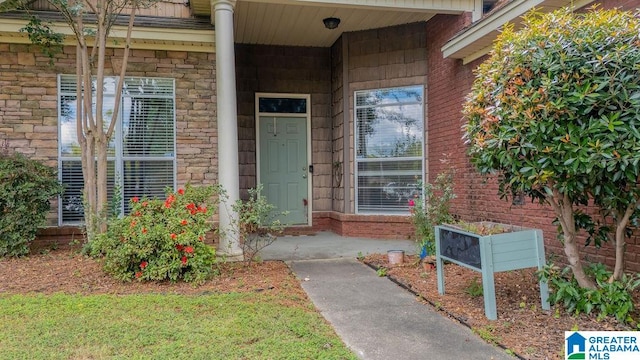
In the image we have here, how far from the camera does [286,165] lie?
7.77 metres

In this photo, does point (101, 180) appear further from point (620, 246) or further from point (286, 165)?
point (620, 246)

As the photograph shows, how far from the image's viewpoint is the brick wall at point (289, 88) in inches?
297

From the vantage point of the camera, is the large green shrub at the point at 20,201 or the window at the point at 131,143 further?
the window at the point at 131,143

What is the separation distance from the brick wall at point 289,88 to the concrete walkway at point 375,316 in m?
2.31

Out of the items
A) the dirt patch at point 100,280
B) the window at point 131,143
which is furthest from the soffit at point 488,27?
the window at point 131,143

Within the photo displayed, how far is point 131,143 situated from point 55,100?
110 cm

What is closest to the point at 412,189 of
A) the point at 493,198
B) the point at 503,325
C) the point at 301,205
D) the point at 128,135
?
the point at 493,198

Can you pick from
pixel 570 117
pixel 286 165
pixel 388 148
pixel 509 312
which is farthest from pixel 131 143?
pixel 570 117

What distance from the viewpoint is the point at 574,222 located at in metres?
3.33

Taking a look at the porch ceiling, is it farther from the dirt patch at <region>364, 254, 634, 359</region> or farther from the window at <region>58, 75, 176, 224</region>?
the dirt patch at <region>364, 254, 634, 359</region>

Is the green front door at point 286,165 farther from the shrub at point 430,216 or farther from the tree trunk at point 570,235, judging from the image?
the tree trunk at point 570,235

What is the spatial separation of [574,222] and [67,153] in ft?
19.6

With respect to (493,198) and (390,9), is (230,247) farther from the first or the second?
(390,9)


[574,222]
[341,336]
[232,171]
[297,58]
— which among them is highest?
[297,58]
